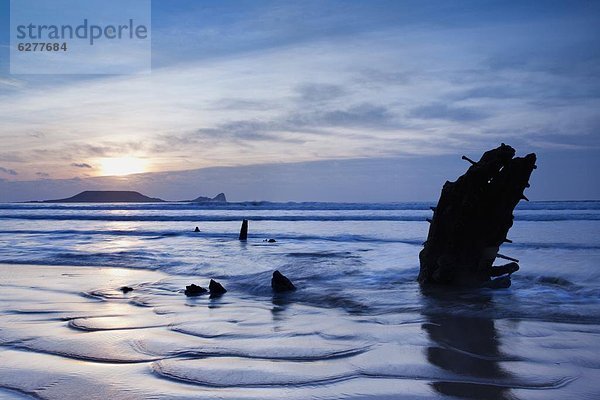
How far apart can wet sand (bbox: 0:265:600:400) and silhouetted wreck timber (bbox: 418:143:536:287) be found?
9.33 feet

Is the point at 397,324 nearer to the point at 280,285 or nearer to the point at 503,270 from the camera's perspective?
the point at 280,285

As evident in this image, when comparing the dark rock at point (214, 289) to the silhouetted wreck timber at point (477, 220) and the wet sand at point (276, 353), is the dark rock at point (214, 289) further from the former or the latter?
the silhouetted wreck timber at point (477, 220)

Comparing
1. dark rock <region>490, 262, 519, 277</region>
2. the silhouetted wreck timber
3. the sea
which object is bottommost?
the sea

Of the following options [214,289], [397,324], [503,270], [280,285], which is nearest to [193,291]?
[214,289]

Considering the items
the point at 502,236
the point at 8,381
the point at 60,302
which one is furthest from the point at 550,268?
the point at 8,381

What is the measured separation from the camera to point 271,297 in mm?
10555

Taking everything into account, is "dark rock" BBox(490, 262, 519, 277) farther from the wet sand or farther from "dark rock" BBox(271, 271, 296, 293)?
"dark rock" BBox(271, 271, 296, 293)

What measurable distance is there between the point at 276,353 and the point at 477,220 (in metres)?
6.43

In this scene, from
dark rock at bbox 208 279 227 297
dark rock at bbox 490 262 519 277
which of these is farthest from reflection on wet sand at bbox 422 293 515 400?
dark rock at bbox 208 279 227 297

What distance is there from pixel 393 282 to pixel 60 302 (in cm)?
681

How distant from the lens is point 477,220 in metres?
10.9

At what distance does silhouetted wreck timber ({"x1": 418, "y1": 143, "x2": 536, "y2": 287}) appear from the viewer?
34.7 ft

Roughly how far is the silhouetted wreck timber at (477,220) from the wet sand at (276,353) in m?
2.84

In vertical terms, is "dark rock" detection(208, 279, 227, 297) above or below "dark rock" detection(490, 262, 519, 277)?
below
